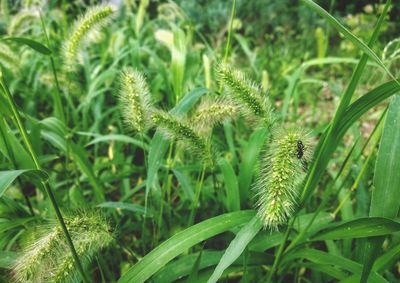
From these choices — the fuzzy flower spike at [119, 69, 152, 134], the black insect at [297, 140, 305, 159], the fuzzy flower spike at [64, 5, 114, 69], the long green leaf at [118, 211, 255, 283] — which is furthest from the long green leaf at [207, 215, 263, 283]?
the fuzzy flower spike at [64, 5, 114, 69]

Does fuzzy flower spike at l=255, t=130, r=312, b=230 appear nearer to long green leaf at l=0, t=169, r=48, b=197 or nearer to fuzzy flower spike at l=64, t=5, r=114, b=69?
long green leaf at l=0, t=169, r=48, b=197

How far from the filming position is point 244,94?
1.01 metres

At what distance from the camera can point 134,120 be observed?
1.19 metres

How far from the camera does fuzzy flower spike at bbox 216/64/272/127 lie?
1014mm

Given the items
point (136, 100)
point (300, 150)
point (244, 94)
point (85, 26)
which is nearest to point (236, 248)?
point (300, 150)

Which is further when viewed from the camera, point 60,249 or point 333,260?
point 333,260

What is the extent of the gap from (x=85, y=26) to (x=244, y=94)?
2.53ft

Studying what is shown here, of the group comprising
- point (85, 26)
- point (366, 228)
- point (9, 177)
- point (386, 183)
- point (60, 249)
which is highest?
point (85, 26)

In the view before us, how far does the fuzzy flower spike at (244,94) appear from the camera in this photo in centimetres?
101

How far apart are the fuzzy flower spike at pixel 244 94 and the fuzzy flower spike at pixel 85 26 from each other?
0.64 m

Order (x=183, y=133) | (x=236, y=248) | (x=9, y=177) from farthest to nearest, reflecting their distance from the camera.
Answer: (x=183, y=133) < (x=236, y=248) < (x=9, y=177)

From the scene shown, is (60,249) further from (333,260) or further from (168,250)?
(333,260)

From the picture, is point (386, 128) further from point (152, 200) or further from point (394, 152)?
point (152, 200)

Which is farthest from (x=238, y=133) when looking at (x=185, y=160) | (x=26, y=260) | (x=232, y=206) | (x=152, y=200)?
(x=26, y=260)
